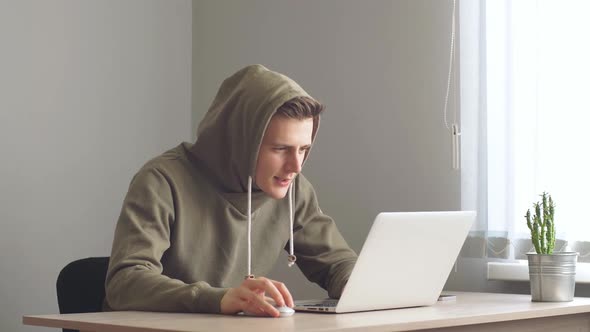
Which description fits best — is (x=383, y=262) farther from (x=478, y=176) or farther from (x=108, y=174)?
(x=108, y=174)

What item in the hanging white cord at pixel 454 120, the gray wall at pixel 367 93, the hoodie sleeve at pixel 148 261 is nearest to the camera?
the hoodie sleeve at pixel 148 261

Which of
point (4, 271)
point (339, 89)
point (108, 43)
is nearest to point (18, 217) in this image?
point (4, 271)

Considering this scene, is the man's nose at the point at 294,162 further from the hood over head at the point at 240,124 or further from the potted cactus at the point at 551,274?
the potted cactus at the point at 551,274

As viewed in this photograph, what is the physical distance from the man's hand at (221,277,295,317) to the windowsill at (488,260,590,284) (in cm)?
96

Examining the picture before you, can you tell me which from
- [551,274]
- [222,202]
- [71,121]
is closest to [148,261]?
[222,202]

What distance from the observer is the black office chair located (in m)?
2.21

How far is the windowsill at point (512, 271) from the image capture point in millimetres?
2274

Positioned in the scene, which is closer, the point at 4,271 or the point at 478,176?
the point at 478,176

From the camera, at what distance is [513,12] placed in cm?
245

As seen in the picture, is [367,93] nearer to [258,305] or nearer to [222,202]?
[222,202]

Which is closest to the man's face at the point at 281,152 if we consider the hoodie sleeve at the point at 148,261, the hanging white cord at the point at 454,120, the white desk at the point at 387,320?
the hoodie sleeve at the point at 148,261

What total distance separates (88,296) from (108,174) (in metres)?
1.00

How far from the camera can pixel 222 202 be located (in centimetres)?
206

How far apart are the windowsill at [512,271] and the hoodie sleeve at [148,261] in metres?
0.94
